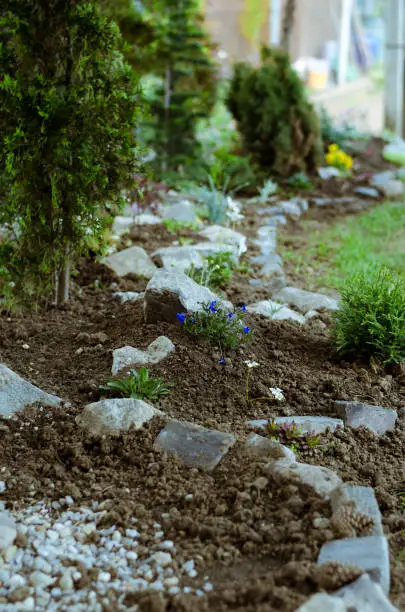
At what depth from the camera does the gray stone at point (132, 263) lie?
16.9ft

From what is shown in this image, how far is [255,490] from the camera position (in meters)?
2.80

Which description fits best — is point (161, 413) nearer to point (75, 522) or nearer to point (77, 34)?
point (75, 522)

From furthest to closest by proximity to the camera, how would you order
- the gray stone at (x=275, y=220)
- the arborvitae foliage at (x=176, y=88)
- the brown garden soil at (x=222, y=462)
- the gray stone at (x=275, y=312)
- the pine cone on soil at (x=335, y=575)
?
the arborvitae foliage at (x=176, y=88), the gray stone at (x=275, y=220), the gray stone at (x=275, y=312), the brown garden soil at (x=222, y=462), the pine cone on soil at (x=335, y=575)

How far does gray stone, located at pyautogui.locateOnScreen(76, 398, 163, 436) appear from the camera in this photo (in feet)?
10.5

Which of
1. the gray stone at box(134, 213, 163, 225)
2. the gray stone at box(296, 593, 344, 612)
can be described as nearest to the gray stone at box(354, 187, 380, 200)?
the gray stone at box(134, 213, 163, 225)

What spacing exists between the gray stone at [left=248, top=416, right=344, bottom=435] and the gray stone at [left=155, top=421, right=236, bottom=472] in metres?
0.25

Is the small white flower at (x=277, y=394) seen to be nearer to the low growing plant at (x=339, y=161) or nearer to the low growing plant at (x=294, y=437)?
the low growing plant at (x=294, y=437)

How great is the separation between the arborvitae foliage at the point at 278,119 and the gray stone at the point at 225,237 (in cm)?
263

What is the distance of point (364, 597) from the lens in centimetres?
221

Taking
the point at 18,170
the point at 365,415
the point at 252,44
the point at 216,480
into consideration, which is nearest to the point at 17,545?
the point at 216,480

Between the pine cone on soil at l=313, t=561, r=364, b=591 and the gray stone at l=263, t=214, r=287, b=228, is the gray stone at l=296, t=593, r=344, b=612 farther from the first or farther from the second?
the gray stone at l=263, t=214, r=287, b=228

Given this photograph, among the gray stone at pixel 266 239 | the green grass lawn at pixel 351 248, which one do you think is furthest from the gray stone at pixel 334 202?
the gray stone at pixel 266 239

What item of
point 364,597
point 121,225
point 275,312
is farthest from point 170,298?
point 121,225

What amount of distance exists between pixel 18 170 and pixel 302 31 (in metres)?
14.8
